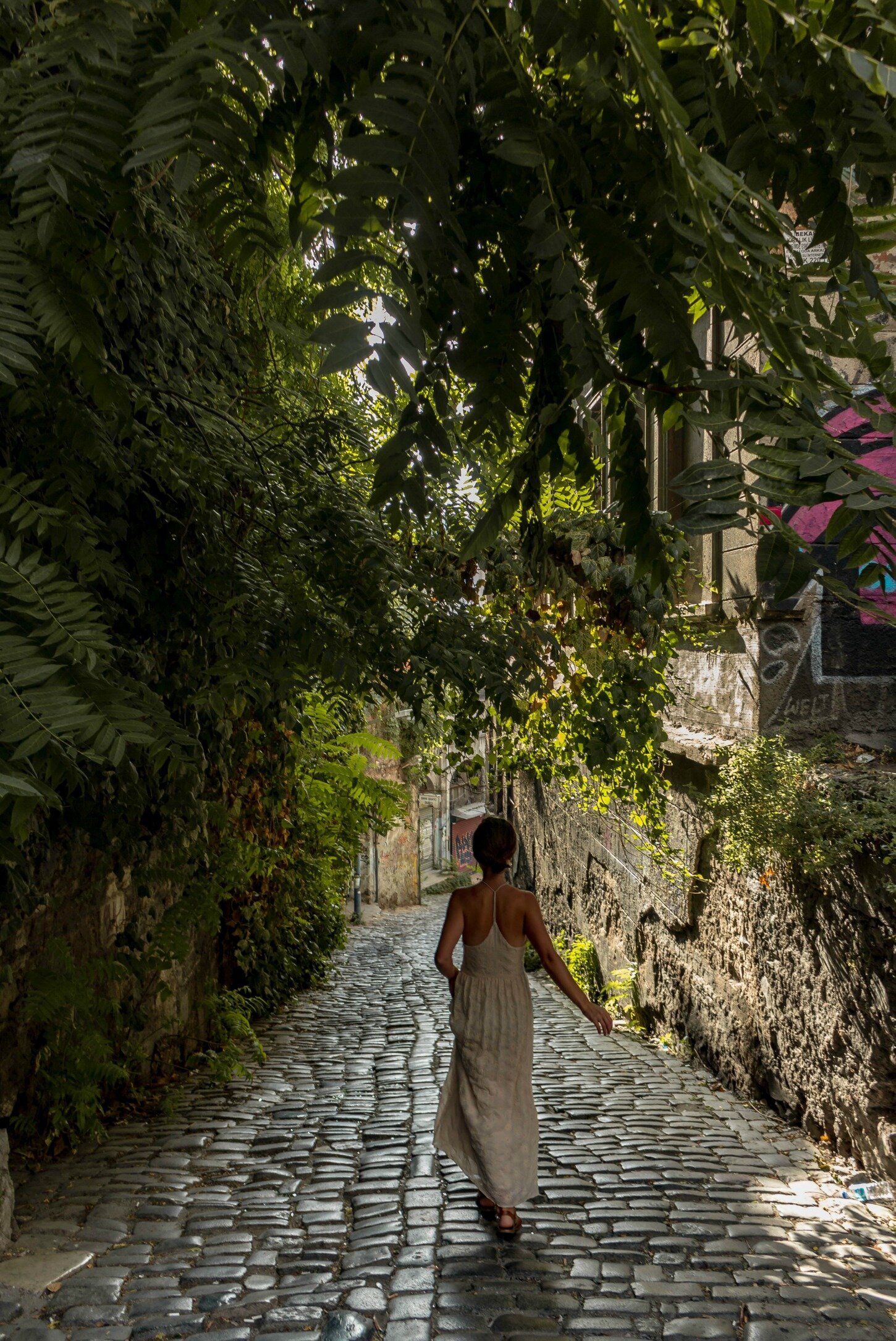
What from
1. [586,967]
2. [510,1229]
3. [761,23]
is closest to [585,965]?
[586,967]

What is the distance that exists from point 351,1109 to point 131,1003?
4.69 feet

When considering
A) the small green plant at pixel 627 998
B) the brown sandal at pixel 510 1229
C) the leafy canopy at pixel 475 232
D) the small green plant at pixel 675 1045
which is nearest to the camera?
the leafy canopy at pixel 475 232

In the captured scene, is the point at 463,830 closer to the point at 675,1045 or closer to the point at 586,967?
the point at 586,967

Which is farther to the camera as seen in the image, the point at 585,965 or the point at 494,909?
the point at 585,965

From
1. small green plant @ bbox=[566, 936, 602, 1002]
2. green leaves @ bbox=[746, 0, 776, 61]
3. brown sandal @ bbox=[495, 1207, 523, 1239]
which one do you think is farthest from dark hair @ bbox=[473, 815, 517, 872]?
small green plant @ bbox=[566, 936, 602, 1002]

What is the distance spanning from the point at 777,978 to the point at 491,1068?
2.20 metres

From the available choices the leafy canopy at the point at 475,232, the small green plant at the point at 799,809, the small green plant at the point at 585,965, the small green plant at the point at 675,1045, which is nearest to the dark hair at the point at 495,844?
the small green plant at the point at 799,809

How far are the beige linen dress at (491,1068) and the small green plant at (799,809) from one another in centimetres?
156

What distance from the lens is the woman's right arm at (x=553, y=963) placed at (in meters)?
4.75

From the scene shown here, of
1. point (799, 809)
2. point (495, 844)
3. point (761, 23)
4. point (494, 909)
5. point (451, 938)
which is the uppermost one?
point (761, 23)

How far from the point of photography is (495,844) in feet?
16.2

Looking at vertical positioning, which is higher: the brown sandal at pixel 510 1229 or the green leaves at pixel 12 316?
the green leaves at pixel 12 316

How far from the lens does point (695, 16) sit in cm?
189

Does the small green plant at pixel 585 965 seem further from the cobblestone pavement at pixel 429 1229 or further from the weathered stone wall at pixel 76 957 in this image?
the weathered stone wall at pixel 76 957
